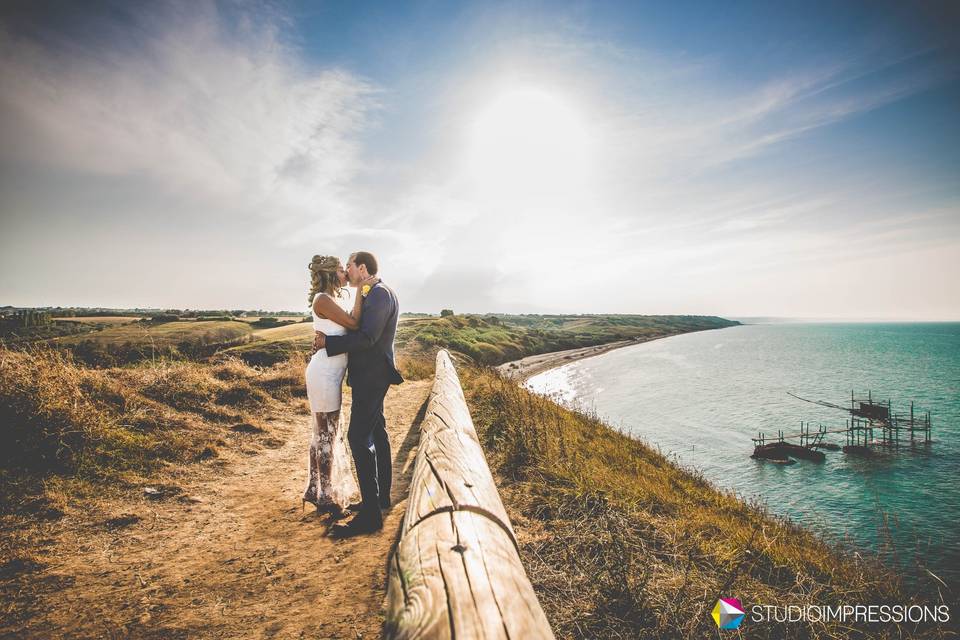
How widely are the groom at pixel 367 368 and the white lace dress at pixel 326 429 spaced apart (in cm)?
16

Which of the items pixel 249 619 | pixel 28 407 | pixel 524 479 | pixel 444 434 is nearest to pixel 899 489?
pixel 524 479

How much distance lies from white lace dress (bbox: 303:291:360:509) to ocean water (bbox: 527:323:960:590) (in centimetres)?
584

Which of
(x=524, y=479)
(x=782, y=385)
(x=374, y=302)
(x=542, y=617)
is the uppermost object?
(x=374, y=302)

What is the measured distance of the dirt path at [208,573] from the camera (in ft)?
7.99

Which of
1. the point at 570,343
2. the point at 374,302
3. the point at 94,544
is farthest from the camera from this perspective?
the point at 570,343

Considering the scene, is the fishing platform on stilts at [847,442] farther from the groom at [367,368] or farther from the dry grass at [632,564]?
the groom at [367,368]

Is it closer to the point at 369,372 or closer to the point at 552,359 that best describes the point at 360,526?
the point at 369,372

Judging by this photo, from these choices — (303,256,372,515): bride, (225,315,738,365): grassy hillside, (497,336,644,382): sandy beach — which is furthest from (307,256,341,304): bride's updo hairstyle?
(497,336,644,382): sandy beach

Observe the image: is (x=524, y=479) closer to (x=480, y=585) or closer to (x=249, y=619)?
(x=249, y=619)

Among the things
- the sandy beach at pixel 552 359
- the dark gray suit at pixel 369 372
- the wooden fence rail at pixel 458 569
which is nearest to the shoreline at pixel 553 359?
the sandy beach at pixel 552 359

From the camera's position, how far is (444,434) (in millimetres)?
3789

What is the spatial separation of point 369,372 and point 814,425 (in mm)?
43655

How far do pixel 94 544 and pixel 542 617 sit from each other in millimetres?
4153

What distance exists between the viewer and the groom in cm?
354
